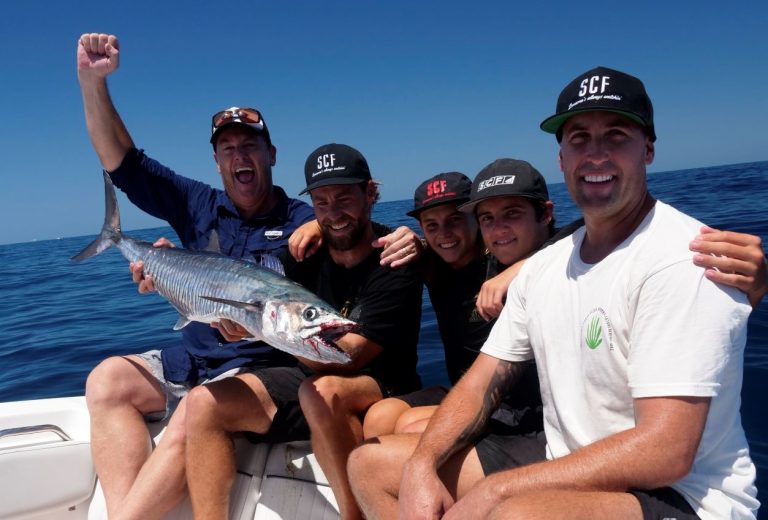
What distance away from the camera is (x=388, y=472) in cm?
248

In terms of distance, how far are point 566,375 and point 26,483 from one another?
10.4 feet

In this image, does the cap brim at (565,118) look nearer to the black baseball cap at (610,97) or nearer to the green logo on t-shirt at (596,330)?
the black baseball cap at (610,97)

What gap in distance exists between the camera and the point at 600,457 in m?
1.81

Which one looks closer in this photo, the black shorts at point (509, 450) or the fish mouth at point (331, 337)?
the black shorts at point (509, 450)

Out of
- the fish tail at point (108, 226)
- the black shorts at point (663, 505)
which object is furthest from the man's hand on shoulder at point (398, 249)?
the fish tail at point (108, 226)

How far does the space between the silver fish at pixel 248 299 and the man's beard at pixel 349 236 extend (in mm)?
466

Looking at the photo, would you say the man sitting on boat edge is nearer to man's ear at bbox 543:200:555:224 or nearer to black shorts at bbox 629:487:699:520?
black shorts at bbox 629:487:699:520

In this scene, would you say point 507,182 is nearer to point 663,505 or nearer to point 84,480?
point 663,505

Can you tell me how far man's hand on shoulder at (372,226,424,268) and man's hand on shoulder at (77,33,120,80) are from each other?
2.36 meters

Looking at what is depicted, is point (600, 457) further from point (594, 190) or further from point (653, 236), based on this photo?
point (594, 190)

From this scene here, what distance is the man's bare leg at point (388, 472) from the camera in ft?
7.93

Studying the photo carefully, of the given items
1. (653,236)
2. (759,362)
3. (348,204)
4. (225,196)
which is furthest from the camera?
(759,362)

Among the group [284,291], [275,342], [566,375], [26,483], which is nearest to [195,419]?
[275,342]

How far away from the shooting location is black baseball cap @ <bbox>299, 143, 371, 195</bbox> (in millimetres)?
3219
